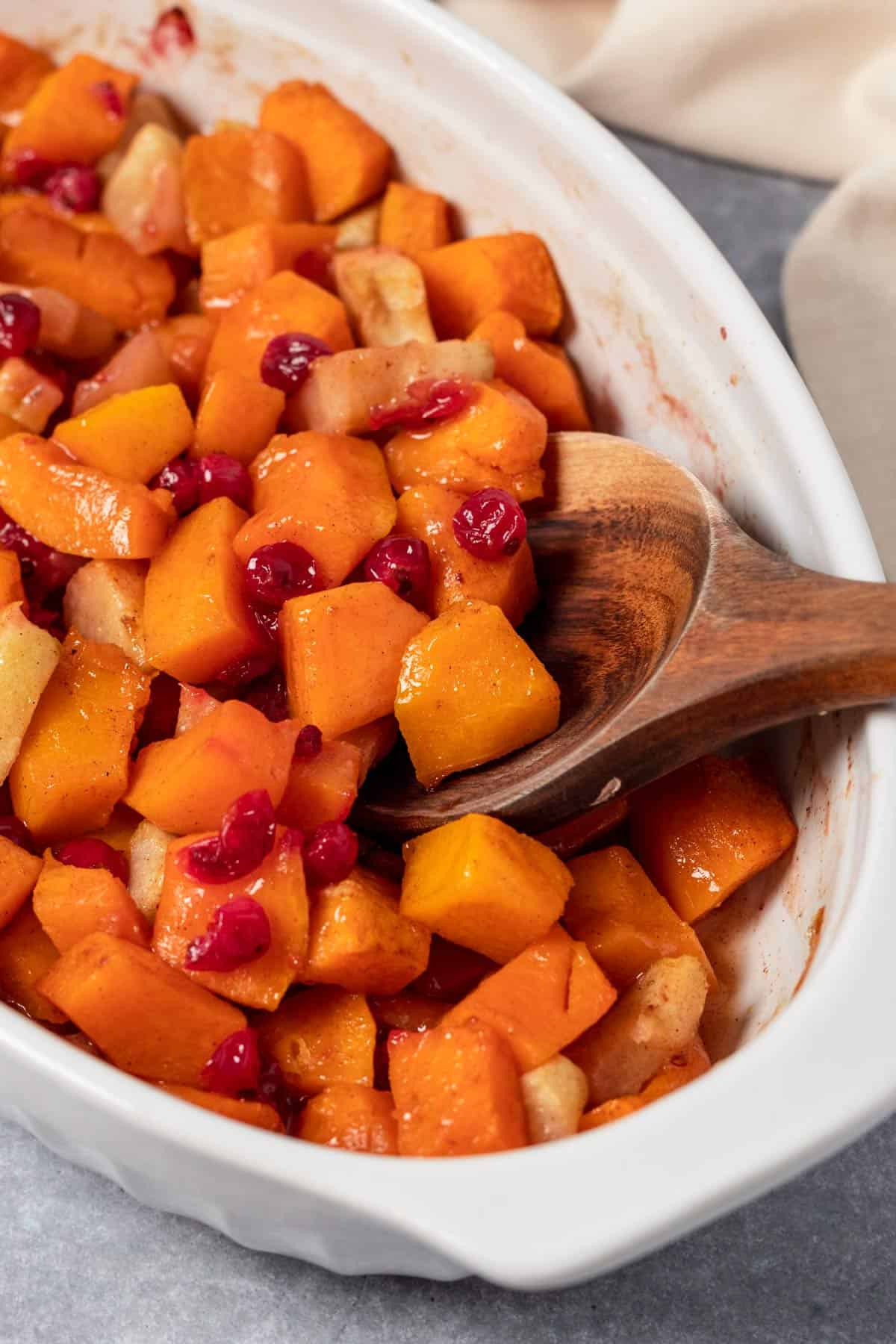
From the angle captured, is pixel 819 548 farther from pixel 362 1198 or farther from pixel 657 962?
pixel 362 1198

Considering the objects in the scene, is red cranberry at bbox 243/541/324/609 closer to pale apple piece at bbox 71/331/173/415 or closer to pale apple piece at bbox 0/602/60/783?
pale apple piece at bbox 0/602/60/783

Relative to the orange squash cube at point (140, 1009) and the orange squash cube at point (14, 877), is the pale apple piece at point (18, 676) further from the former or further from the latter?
the orange squash cube at point (140, 1009)

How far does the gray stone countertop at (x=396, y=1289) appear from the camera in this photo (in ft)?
6.04

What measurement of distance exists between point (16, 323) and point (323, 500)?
2.25 ft

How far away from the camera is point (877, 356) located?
2.83 meters

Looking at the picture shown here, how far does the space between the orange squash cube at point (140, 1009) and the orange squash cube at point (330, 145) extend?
1561mm

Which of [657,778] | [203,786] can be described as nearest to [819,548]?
[657,778]

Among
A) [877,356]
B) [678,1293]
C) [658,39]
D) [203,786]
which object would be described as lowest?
[678,1293]

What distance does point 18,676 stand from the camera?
6.27 feet

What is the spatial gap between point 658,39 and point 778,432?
59.1 inches

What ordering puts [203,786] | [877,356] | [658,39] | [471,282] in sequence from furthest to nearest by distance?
1. [658,39]
2. [877,356]
3. [471,282]
4. [203,786]

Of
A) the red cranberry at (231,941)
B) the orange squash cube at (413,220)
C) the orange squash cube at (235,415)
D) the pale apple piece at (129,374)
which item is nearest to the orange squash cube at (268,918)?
the red cranberry at (231,941)

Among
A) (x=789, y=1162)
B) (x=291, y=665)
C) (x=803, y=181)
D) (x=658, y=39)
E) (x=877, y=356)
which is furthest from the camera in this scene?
(x=803, y=181)

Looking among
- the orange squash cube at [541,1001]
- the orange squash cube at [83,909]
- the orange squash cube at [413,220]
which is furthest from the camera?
the orange squash cube at [413,220]
